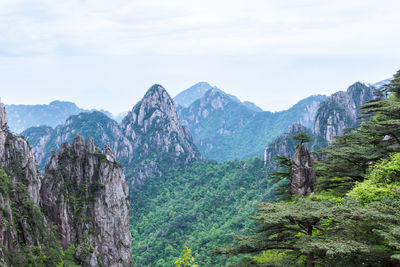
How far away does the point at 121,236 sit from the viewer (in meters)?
57.9

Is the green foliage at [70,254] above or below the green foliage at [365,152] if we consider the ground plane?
below

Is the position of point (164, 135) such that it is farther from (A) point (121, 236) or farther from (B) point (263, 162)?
(A) point (121, 236)

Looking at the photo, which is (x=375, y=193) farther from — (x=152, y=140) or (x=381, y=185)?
(x=152, y=140)

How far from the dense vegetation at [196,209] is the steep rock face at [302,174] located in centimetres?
4834

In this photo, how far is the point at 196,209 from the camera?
107188mm

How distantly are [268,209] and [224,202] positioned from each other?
9917 cm

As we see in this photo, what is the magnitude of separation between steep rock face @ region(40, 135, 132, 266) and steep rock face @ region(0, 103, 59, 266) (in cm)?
351

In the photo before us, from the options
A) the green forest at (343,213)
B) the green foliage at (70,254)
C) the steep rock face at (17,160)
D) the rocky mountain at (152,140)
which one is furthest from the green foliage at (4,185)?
the rocky mountain at (152,140)

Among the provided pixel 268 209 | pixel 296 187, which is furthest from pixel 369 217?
pixel 296 187

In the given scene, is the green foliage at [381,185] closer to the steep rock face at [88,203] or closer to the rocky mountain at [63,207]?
the rocky mountain at [63,207]

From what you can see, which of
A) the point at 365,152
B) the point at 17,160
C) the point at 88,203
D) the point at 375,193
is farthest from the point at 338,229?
the point at 88,203

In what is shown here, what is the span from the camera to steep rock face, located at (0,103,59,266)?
32156mm

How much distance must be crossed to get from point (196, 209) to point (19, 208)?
75.2m

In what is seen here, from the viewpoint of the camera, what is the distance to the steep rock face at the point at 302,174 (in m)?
21.6
